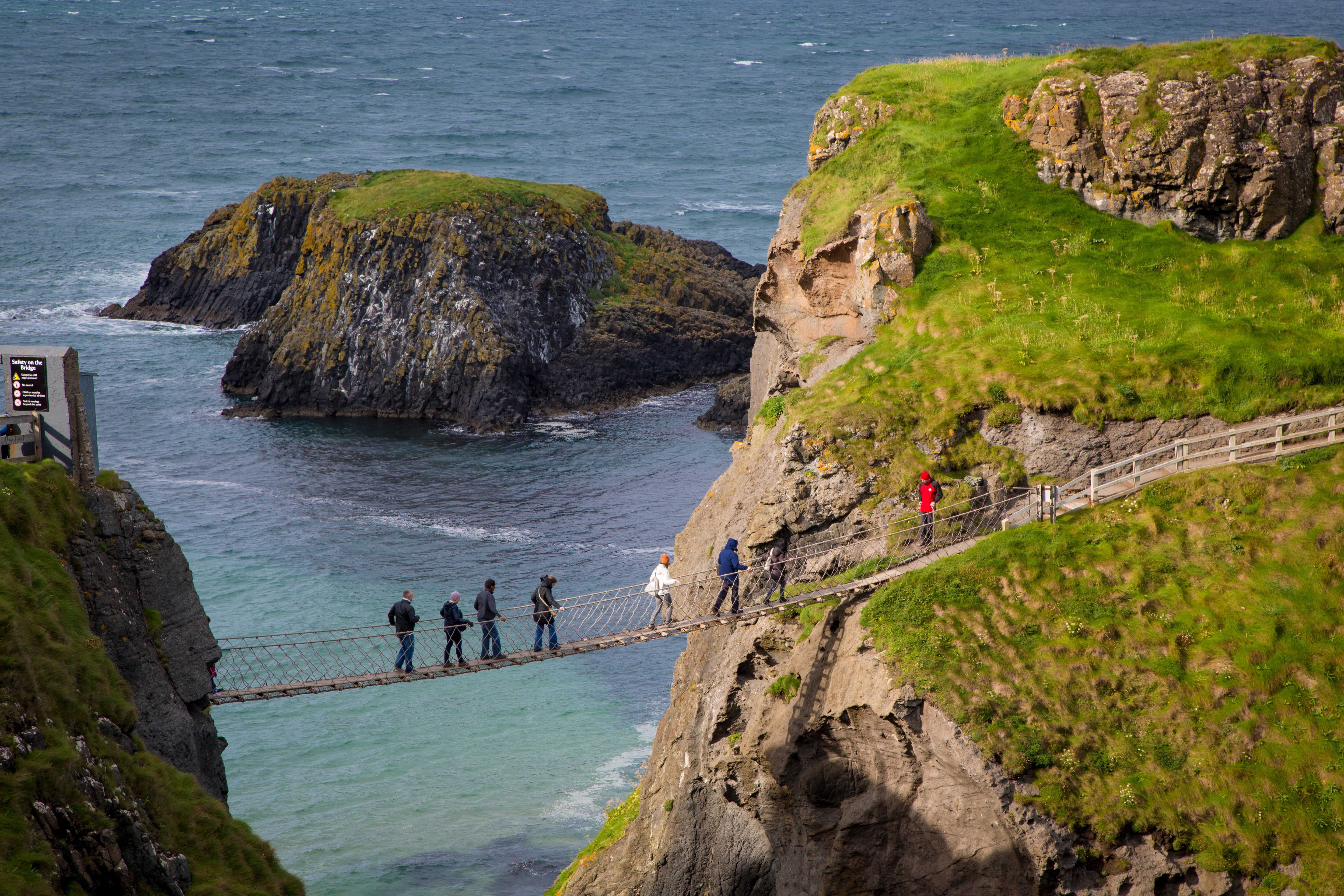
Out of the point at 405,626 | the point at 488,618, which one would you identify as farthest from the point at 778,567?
the point at 405,626

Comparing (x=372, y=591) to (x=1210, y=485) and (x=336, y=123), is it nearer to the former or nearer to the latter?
(x=1210, y=485)

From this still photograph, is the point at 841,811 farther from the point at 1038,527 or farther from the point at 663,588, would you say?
the point at 1038,527

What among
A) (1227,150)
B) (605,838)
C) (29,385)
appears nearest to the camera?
(29,385)

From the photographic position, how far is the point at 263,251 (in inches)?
3024

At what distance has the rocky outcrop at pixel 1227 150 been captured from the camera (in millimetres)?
Result: 31594

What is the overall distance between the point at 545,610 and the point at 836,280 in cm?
1314

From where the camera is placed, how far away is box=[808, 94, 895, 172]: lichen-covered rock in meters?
35.3

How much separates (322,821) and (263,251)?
52362mm

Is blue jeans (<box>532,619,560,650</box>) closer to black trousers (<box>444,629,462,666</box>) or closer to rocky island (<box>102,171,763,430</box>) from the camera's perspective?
black trousers (<box>444,629,462,666</box>)

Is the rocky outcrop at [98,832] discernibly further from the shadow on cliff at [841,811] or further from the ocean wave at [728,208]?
the ocean wave at [728,208]

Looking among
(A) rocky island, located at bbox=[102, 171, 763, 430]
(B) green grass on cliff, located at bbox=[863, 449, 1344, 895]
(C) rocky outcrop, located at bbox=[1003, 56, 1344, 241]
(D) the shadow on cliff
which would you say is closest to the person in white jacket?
(D) the shadow on cliff

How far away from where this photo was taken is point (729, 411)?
6275 centimetres

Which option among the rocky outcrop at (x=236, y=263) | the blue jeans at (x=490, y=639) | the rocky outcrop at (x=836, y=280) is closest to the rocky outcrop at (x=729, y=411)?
the rocky outcrop at (x=236, y=263)

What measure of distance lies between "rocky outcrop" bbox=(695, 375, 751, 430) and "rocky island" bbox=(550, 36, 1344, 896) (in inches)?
991
